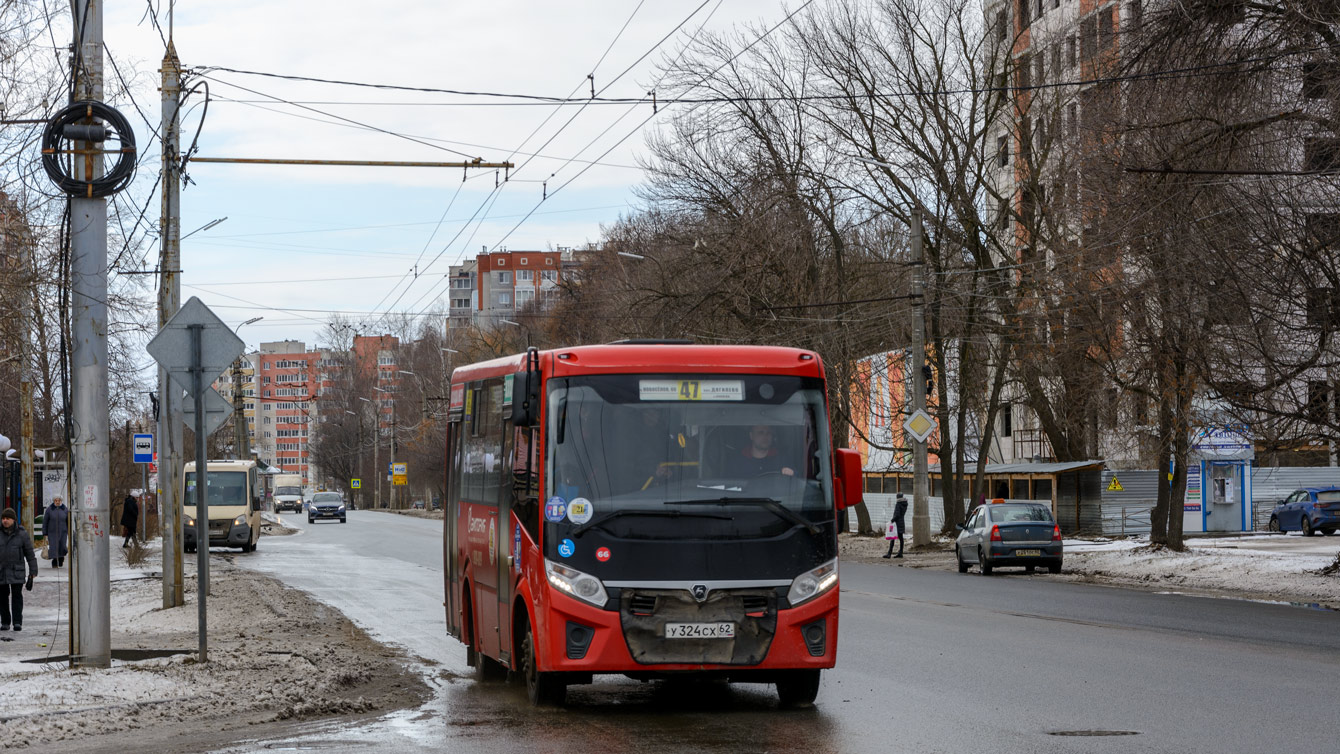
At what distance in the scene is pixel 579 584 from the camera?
10.5 m

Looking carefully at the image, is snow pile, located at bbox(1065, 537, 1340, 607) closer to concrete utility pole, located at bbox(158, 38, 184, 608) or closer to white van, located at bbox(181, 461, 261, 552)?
concrete utility pole, located at bbox(158, 38, 184, 608)

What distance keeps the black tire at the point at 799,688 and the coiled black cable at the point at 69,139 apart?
267 inches

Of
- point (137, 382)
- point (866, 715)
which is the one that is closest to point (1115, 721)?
point (866, 715)

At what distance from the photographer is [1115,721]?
996 centimetres

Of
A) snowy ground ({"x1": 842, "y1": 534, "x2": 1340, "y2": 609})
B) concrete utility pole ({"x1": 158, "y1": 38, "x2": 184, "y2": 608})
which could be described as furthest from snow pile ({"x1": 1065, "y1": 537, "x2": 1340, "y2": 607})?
concrete utility pole ({"x1": 158, "y1": 38, "x2": 184, "y2": 608})

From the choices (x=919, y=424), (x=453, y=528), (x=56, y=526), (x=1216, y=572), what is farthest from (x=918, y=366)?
(x=453, y=528)

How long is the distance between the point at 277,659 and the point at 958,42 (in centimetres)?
3256

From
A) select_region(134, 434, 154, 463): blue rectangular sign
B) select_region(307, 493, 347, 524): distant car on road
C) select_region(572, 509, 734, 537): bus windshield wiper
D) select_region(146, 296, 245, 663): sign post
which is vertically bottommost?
select_region(307, 493, 347, 524): distant car on road

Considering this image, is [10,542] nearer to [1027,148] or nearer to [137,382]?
[137,382]

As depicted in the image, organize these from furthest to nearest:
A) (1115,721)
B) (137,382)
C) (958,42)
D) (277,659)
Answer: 1. (137,382)
2. (958,42)
3. (277,659)
4. (1115,721)

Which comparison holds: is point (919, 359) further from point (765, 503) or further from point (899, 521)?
point (765, 503)

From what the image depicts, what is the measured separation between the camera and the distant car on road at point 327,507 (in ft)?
260

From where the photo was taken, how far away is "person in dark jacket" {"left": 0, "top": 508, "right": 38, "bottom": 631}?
1917 centimetres

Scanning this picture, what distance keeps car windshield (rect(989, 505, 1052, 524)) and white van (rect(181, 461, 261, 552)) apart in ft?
69.5
